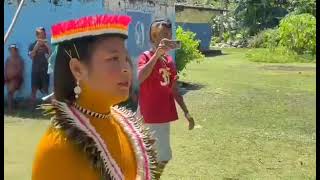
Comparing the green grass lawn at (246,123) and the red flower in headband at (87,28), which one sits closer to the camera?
the red flower in headband at (87,28)

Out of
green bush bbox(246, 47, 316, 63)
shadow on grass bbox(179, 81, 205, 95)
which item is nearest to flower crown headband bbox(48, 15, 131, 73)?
shadow on grass bbox(179, 81, 205, 95)

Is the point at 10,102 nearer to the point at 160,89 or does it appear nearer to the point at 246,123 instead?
the point at 160,89

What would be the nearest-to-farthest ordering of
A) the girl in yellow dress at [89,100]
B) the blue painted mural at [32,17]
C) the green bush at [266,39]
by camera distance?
the girl in yellow dress at [89,100] → the blue painted mural at [32,17] → the green bush at [266,39]


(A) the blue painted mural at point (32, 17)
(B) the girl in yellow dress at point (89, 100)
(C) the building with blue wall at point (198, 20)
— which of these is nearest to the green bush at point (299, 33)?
(C) the building with blue wall at point (198, 20)

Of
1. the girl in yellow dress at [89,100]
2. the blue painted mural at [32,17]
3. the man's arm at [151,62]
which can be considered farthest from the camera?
the man's arm at [151,62]

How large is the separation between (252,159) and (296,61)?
2.18 ft

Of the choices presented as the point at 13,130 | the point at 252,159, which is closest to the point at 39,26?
the point at 13,130

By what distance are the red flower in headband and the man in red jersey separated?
84cm

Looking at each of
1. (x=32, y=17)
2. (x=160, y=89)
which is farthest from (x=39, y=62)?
(x=160, y=89)

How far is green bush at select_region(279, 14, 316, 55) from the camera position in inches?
112

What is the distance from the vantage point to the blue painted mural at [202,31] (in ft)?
9.75

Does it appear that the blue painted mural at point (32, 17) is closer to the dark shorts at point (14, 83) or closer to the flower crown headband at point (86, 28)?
the dark shorts at point (14, 83)

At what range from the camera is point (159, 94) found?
3041 mm

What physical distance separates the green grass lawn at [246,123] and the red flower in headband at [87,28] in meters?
1.07
